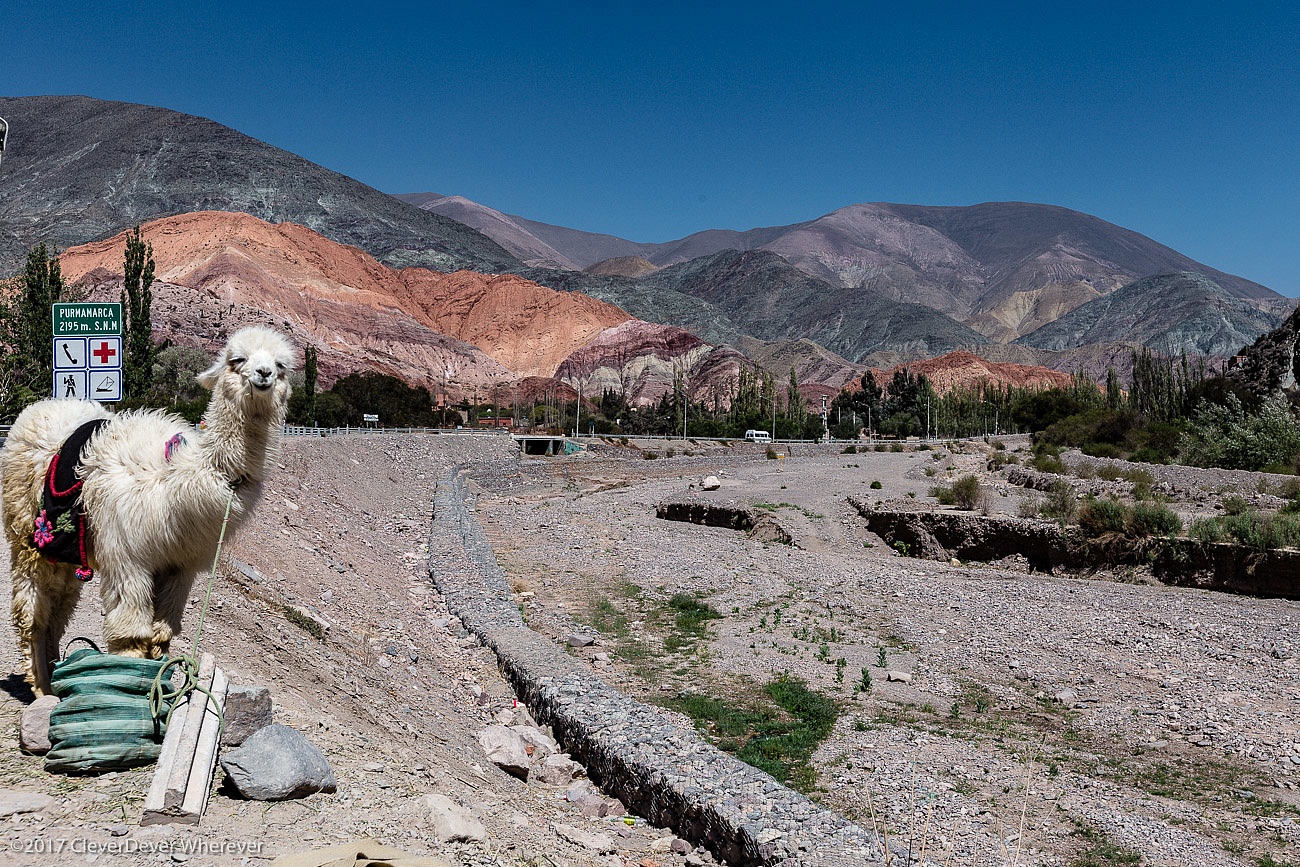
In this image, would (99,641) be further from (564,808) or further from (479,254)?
(479,254)

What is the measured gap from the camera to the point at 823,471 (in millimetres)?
48750

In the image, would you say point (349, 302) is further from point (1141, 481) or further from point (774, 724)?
point (774, 724)

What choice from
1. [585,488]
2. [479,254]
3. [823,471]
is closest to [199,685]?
[585,488]

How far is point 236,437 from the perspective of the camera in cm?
500

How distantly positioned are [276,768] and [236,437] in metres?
1.86

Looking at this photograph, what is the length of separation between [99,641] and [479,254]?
196 meters

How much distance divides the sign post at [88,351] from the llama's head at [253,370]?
5.02 m

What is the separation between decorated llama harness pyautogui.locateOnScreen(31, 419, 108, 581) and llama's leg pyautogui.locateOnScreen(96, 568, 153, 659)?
1.07ft

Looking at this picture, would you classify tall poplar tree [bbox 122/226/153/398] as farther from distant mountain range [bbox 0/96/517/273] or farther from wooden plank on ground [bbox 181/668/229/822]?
distant mountain range [bbox 0/96/517/273]

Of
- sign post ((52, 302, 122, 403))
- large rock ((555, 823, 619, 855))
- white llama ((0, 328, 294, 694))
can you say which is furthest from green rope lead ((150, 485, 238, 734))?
sign post ((52, 302, 122, 403))

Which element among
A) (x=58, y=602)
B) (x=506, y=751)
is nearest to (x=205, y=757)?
(x=58, y=602)

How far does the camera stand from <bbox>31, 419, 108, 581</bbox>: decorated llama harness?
5047 millimetres

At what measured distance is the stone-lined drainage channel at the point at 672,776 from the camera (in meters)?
6.19

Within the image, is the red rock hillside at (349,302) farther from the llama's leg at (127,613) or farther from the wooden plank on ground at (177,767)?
the wooden plank on ground at (177,767)
